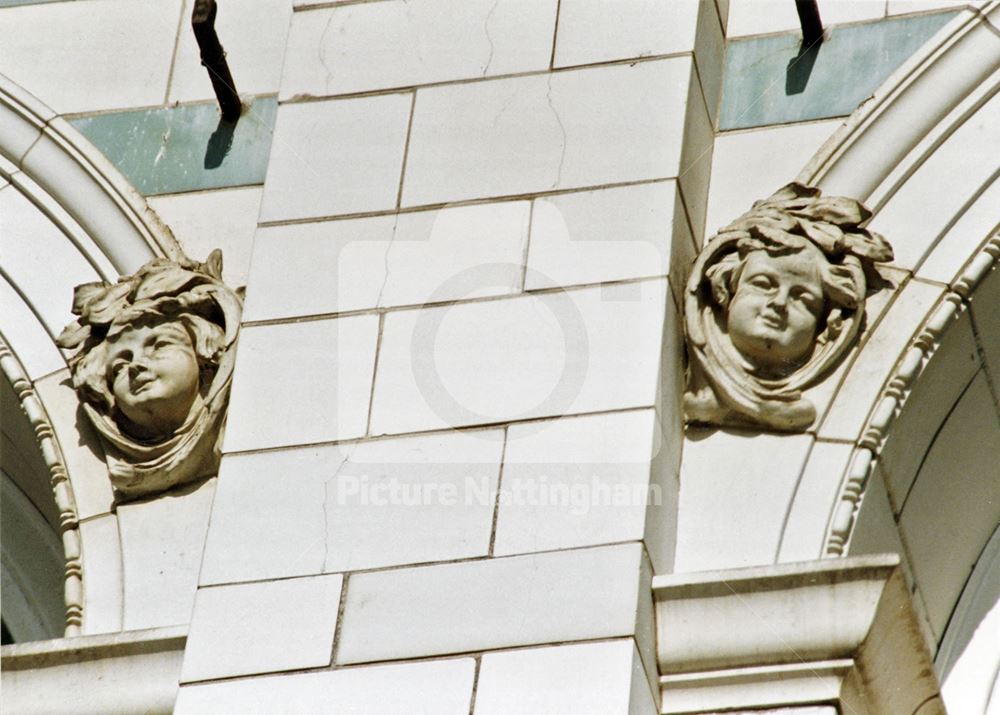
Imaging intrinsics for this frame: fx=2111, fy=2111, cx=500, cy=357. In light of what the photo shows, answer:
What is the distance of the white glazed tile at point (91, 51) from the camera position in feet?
21.1

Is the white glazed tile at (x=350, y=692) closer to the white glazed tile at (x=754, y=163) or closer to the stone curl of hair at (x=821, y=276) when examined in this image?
the stone curl of hair at (x=821, y=276)

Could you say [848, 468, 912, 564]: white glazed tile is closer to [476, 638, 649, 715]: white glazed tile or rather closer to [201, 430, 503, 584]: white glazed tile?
[476, 638, 649, 715]: white glazed tile

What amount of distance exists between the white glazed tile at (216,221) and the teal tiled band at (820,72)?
1382 mm

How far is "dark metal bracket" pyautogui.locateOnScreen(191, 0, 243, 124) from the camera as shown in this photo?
594cm

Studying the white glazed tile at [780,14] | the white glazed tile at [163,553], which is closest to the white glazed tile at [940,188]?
the white glazed tile at [780,14]

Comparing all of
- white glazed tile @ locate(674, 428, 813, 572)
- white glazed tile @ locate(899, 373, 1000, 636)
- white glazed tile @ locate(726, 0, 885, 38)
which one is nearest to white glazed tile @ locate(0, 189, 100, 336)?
white glazed tile @ locate(674, 428, 813, 572)

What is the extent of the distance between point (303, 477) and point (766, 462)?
1.13m

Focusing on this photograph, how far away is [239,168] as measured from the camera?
6.22m

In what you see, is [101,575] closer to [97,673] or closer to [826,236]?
[97,673]

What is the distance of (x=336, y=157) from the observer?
5668 mm

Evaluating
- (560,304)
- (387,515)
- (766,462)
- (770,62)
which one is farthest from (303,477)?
(770,62)

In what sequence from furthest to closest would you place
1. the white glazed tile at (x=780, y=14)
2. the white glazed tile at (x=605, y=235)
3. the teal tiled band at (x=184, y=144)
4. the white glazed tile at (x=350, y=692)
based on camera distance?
the teal tiled band at (x=184, y=144) → the white glazed tile at (x=780, y=14) → the white glazed tile at (x=605, y=235) → the white glazed tile at (x=350, y=692)

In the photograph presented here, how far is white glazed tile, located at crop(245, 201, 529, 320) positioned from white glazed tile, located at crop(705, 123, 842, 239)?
2.03 feet

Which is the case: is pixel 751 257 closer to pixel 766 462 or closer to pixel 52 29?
pixel 766 462
